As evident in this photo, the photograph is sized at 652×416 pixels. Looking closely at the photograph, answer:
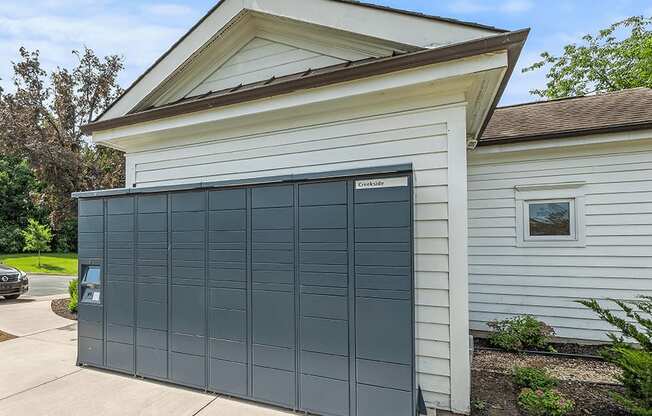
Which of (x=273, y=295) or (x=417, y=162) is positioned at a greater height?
(x=417, y=162)

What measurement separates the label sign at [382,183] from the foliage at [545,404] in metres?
2.19

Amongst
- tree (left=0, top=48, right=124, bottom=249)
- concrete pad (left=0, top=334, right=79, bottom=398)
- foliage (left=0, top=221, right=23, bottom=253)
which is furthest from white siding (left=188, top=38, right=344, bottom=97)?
foliage (left=0, top=221, right=23, bottom=253)

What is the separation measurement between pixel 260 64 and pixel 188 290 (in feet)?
9.83

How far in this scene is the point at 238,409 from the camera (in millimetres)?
3107

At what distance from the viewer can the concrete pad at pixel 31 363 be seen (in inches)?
145

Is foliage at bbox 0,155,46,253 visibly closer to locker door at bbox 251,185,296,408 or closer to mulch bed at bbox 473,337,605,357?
locker door at bbox 251,185,296,408

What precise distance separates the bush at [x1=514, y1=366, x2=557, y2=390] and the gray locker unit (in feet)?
4.98

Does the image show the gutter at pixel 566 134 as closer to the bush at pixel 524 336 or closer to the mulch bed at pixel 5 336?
the bush at pixel 524 336

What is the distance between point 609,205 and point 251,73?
17.9ft

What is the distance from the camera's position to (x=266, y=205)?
3.27 meters

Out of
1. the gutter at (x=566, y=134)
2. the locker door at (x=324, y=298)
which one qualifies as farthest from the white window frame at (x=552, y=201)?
the locker door at (x=324, y=298)

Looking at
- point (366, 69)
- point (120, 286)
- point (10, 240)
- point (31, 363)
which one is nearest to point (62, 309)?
point (31, 363)

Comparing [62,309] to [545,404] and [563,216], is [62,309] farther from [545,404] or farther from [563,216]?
[563,216]

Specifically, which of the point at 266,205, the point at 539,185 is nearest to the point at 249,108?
the point at 266,205
